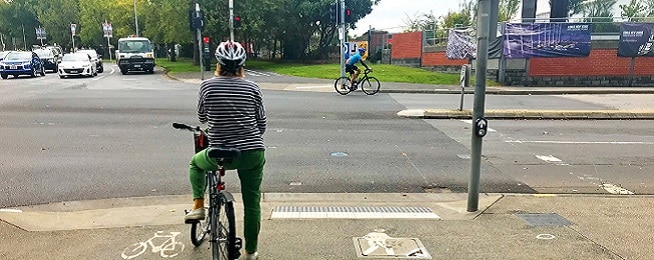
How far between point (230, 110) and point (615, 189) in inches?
A: 227

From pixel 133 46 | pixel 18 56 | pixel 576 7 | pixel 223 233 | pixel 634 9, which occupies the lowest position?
pixel 223 233

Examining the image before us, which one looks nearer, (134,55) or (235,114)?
(235,114)

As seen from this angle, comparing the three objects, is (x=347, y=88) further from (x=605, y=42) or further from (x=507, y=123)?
(x=605, y=42)

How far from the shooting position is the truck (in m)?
31.8

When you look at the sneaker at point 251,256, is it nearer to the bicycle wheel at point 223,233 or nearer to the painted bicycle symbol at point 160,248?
the bicycle wheel at point 223,233

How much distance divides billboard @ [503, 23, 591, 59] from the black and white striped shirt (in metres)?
21.8

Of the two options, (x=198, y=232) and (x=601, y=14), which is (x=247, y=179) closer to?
(x=198, y=232)

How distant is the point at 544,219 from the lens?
209 inches

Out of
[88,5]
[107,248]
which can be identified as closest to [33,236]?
[107,248]

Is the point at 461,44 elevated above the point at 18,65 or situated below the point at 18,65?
above

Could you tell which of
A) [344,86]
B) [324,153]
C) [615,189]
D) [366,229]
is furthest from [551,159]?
[344,86]

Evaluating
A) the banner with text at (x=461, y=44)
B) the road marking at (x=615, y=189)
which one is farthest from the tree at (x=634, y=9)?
the road marking at (x=615, y=189)

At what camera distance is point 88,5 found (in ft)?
215

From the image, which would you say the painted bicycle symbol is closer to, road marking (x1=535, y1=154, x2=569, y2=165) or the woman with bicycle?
the woman with bicycle
